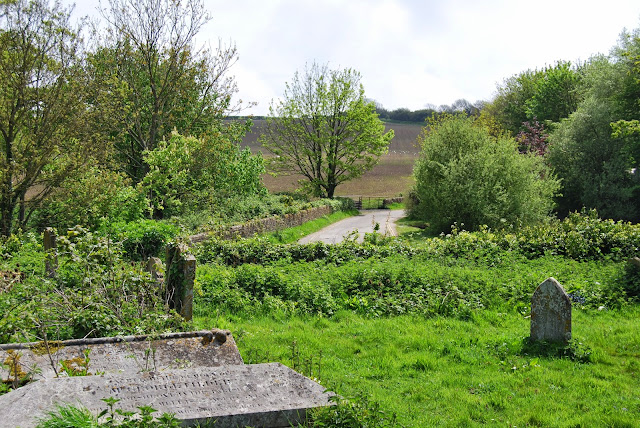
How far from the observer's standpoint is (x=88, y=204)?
15.4 metres

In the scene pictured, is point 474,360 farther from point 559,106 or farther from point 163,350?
point 559,106

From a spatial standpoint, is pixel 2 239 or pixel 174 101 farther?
pixel 174 101

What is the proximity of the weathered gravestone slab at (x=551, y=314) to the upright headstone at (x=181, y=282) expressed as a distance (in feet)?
16.9

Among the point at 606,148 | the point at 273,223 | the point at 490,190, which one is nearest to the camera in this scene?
the point at 490,190

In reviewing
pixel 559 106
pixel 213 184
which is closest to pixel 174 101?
pixel 213 184

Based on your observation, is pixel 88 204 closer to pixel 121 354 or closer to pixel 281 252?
pixel 281 252

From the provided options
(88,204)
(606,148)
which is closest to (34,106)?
(88,204)

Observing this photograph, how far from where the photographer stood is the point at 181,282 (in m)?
7.56

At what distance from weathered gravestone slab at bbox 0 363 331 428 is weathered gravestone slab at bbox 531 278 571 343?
4.42m

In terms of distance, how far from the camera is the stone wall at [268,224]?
636 inches

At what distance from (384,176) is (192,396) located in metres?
69.9

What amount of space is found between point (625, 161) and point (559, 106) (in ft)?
56.3

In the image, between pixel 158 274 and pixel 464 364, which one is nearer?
pixel 464 364

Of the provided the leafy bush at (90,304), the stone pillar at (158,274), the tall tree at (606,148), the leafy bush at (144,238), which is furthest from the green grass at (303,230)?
the tall tree at (606,148)
